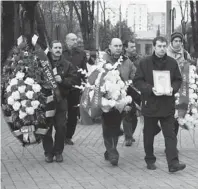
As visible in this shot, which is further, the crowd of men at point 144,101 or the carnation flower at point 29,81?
the carnation flower at point 29,81

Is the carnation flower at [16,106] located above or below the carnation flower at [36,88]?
below

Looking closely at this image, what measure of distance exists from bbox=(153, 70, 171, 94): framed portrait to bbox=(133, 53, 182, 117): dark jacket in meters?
0.09

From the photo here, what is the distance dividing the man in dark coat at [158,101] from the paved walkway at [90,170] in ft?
1.01

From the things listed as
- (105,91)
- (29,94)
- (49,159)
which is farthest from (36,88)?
(49,159)

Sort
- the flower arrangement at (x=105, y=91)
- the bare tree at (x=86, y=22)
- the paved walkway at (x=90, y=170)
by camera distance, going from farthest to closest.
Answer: the bare tree at (x=86, y=22), the flower arrangement at (x=105, y=91), the paved walkway at (x=90, y=170)

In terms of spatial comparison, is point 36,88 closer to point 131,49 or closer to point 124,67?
point 124,67

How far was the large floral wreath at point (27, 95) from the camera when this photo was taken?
25.2ft

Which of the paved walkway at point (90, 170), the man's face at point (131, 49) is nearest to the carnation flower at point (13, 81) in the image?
the paved walkway at point (90, 170)

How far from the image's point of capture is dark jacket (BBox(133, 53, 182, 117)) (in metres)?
7.41

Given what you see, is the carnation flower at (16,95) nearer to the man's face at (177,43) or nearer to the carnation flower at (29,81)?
the carnation flower at (29,81)

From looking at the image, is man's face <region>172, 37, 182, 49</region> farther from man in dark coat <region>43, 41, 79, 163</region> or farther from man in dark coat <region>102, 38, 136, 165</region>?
man in dark coat <region>43, 41, 79, 163</region>

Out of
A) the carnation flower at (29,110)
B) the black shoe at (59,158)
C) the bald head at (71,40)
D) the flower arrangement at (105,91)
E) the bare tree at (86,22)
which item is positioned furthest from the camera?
the bare tree at (86,22)

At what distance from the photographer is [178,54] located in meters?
8.88

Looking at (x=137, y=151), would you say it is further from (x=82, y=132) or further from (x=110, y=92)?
(x=82, y=132)
